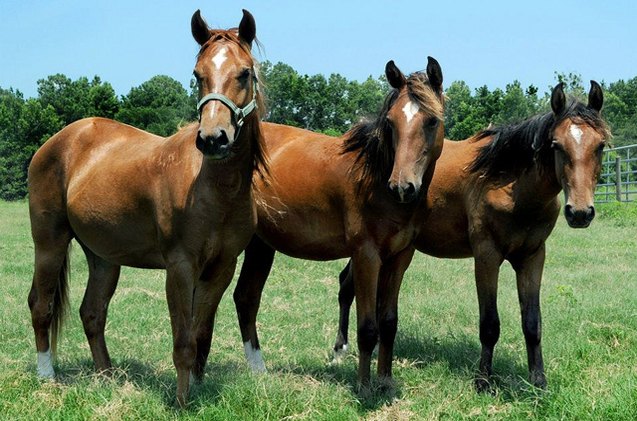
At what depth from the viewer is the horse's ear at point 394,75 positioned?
14.8 ft

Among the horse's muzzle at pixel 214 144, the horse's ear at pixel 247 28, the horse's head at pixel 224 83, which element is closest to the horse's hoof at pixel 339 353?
the horse's head at pixel 224 83

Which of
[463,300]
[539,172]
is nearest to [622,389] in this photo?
[539,172]

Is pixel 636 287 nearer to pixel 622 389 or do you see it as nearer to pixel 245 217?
pixel 622 389

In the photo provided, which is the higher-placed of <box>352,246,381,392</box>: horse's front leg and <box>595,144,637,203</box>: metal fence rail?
<box>595,144,637,203</box>: metal fence rail

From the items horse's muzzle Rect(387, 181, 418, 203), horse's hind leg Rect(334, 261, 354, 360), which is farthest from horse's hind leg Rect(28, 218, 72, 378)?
→ horse's muzzle Rect(387, 181, 418, 203)

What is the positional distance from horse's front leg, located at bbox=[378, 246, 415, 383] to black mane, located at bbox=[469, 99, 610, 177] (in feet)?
3.18

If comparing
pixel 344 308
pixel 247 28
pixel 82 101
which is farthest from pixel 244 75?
pixel 82 101

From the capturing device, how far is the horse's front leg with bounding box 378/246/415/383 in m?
4.92

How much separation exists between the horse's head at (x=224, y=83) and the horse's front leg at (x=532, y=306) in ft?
7.93

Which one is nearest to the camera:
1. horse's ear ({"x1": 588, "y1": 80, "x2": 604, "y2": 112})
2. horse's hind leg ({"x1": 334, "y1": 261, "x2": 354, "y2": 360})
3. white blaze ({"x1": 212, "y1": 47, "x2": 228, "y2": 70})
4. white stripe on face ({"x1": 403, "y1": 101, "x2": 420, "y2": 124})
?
white blaze ({"x1": 212, "y1": 47, "x2": 228, "y2": 70})

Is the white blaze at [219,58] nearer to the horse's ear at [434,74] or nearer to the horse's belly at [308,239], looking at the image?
the horse's ear at [434,74]

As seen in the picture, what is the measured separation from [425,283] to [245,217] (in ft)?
17.1

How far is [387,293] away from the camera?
4.96 metres

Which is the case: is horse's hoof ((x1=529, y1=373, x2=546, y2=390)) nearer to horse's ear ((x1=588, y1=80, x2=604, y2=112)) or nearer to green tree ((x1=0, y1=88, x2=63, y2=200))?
horse's ear ((x1=588, y1=80, x2=604, y2=112))
